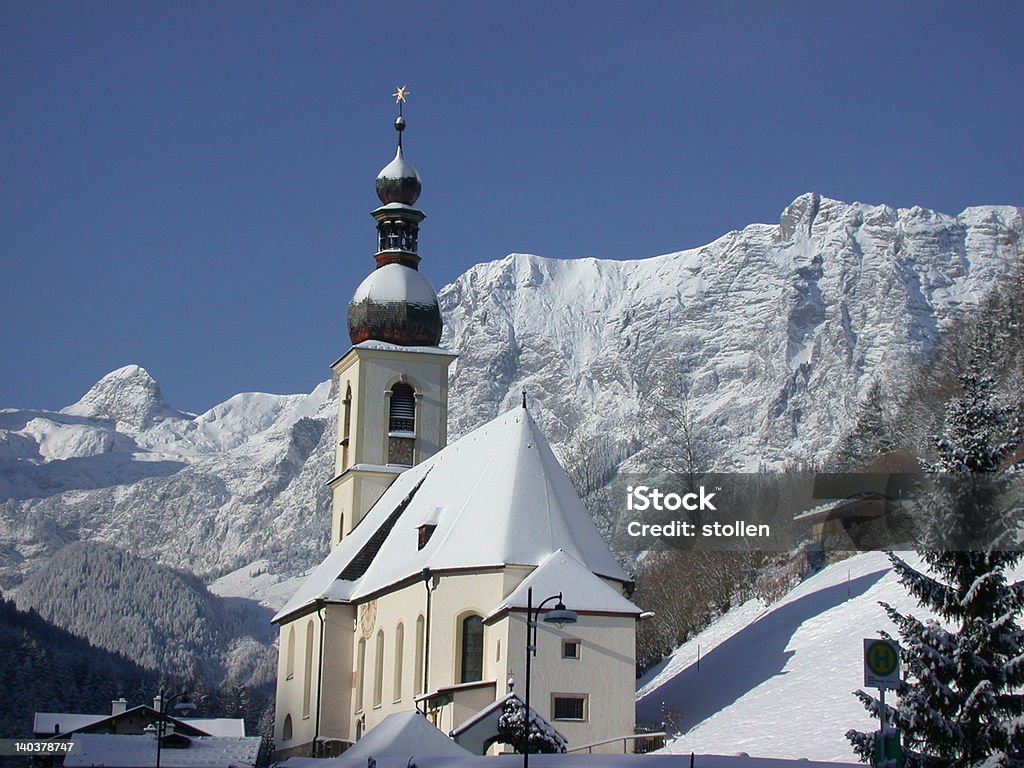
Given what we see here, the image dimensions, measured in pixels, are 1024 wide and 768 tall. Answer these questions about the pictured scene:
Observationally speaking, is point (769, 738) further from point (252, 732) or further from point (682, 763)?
point (252, 732)

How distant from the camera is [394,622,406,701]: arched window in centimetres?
4462

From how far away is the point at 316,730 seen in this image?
50.1 meters

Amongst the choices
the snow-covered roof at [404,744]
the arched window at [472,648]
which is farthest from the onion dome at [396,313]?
the snow-covered roof at [404,744]

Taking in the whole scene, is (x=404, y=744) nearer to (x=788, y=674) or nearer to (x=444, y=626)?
(x=444, y=626)

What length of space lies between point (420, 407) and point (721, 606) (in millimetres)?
12309

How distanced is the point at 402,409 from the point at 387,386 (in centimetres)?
95


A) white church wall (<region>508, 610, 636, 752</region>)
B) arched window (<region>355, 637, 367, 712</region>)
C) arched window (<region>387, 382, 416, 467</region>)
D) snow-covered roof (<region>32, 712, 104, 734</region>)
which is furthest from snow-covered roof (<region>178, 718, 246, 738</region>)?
white church wall (<region>508, 610, 636, 752</region>)

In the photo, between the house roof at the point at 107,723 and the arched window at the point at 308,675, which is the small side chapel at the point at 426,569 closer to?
the arched window at the point at 308,675

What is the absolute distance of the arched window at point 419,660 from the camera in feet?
138

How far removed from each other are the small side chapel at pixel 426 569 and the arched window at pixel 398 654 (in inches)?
2.2

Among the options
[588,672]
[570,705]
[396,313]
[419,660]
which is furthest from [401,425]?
[570,705]

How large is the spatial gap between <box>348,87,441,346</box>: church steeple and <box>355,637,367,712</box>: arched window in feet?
45.7

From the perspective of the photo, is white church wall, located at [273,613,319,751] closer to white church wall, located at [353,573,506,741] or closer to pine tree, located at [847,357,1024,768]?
white church wall, located at [353,573,506,741]

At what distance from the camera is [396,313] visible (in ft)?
197
